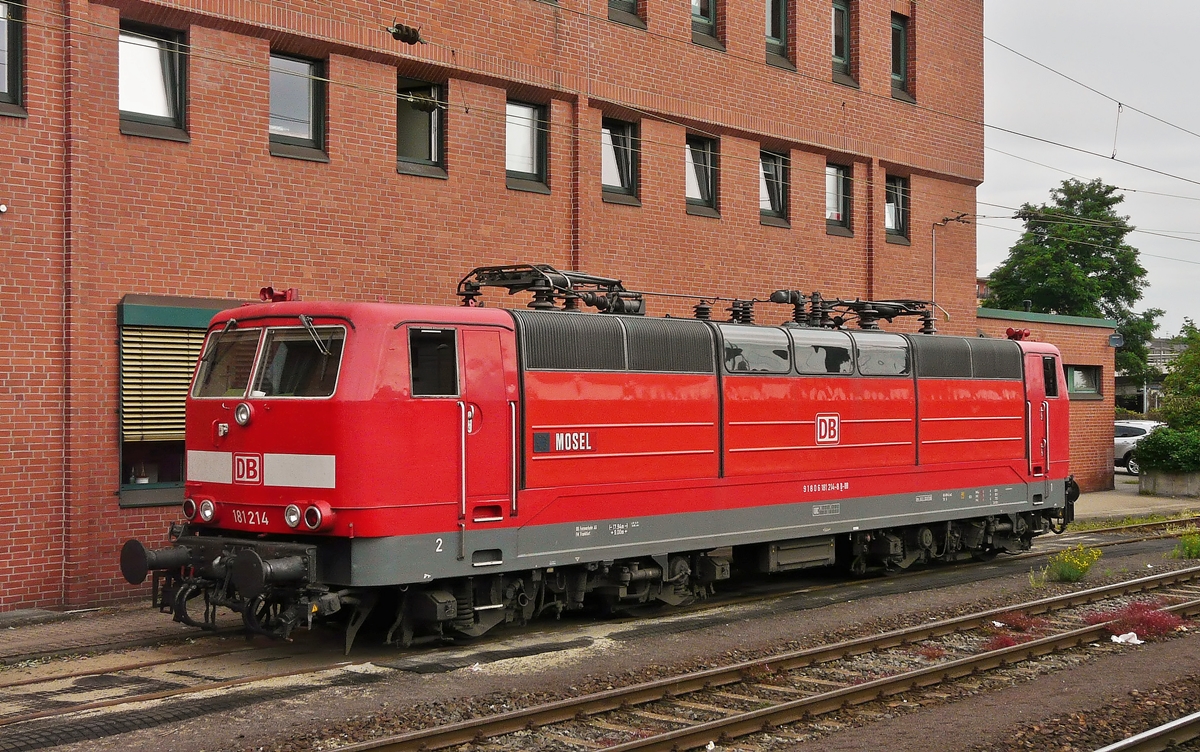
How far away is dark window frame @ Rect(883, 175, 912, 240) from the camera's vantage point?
80.1 ft

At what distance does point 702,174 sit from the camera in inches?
810

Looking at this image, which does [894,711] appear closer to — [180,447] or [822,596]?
[822,596]

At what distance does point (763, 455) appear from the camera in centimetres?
1362

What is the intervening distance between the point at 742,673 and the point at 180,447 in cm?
746

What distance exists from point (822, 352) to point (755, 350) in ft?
4.07

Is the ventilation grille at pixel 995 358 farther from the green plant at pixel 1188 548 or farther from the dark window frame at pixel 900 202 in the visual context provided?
the dark window frame at pixel 900 202

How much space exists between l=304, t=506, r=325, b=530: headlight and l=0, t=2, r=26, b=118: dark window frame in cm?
597

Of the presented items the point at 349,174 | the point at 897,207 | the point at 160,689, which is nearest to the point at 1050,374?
the point at 897,207

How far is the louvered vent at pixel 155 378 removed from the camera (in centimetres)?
1334

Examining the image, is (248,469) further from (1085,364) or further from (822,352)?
(1085,364)

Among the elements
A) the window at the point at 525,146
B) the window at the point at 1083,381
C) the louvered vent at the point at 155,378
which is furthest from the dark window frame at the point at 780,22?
the louvered vent at the point at 155,378

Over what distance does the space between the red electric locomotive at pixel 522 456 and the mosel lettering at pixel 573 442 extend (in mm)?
30

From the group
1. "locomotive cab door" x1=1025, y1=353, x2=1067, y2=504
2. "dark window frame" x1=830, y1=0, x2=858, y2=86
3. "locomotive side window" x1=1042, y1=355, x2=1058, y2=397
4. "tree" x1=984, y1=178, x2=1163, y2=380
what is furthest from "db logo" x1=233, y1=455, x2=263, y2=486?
"tree" x1=984, y1=178, x2=1163, y2=380

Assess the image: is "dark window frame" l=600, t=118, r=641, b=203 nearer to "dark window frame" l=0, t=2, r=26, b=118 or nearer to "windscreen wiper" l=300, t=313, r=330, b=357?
"dark window frame" l=0, t=2, r=26, b=118
